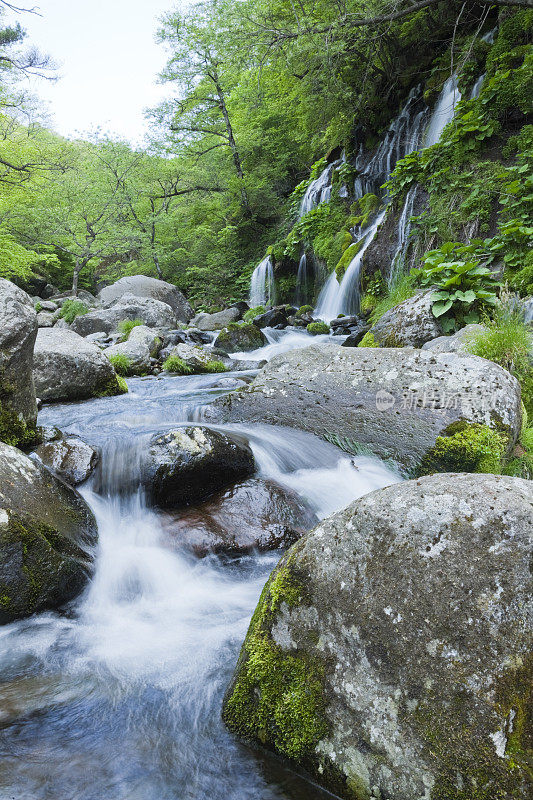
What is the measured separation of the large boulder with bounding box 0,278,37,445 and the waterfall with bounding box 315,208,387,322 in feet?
31.4

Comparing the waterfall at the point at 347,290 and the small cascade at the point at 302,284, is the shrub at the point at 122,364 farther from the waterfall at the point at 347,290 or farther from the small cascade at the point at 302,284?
the small cascade at the point at 302,284

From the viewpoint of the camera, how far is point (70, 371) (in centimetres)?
733

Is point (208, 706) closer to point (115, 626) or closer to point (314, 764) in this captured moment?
point (314, 764)

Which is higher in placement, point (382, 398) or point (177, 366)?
→ point (177, 366)

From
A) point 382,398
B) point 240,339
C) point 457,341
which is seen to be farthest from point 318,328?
point 382,398

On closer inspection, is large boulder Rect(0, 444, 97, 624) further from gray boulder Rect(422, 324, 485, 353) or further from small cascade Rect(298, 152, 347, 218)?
small cascade Rect(298, 152, 347, 218)

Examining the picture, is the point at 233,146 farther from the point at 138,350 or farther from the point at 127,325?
the point at 138,350

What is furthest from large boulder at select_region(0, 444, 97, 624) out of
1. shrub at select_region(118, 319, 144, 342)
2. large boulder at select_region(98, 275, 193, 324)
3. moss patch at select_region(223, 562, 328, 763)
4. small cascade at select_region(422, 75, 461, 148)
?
large boulder at select_region(98, 275, 193, 324)

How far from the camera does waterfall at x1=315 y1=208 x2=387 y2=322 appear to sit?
12.4 metres

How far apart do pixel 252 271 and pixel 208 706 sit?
19.5 m

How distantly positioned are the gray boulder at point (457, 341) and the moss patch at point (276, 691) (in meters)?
4.32

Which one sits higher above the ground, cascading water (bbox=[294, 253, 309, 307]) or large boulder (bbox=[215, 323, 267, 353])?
cascading water (bbox=[294, 253, 309, 307])

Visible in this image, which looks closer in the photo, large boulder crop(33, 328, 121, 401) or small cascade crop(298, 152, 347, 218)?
large boulder crop(33, 328, 121, 401)

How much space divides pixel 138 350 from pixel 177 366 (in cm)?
138
